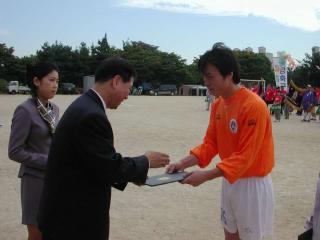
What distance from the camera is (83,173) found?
2471 millimetres

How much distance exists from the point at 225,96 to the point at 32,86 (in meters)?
1.58

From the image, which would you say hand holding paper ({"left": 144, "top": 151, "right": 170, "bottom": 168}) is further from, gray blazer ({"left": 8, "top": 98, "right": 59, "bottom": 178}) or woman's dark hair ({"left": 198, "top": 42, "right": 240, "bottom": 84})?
gray blazer ({"left": 8, "top": 98, "right": 59, "bottom": 178})

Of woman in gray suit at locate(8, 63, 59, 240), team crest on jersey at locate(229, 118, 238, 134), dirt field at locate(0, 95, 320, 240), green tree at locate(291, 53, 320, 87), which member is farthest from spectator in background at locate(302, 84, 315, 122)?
woman in gray suit at locate(8, 63, 59, 240)

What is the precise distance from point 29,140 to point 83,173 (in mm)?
1209

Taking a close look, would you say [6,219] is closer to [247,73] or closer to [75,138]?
[75,138]

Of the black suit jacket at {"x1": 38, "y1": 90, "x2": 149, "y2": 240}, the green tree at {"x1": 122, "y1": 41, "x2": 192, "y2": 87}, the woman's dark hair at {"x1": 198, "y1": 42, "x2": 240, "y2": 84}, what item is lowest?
the black suit jacket at {"x1": 38, "y1": 90, "x2": 149, "y2": 240}

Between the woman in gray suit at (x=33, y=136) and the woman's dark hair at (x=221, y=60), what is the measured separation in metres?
1.31

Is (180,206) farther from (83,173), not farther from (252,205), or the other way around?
(83,173)

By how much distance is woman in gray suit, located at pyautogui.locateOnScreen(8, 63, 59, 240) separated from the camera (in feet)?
11.3

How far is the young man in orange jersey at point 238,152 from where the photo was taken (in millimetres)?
3105

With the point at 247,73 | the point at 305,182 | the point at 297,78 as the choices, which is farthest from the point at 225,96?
the point at 247,73

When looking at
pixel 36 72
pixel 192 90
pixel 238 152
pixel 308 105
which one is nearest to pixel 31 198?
pixel 36 72

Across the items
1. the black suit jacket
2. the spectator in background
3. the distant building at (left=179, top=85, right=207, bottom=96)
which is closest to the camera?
the black suit jacket

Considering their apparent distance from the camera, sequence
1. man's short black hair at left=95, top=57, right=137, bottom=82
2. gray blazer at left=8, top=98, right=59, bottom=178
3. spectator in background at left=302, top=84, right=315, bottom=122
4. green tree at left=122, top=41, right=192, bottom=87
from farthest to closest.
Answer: green tree at left=122, top=41, right=192, bottom=87 < spectator in background at left=302, top=84, right=315, bottom=122 < gray blazer at left=8, top=98, right=59, bottom=178 < man's short black hair at left=95, top=57, right=137, bottom=82
